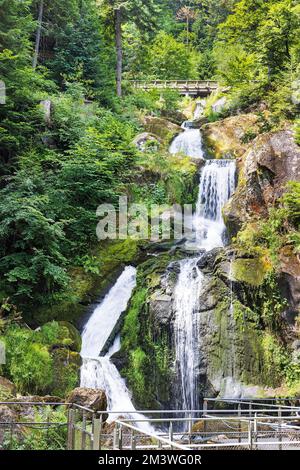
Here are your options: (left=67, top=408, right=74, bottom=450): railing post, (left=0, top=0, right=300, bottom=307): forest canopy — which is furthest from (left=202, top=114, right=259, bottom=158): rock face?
(left=67, top=408, right=74, bottom=450): railing post

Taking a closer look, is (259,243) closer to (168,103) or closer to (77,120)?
(77,120)

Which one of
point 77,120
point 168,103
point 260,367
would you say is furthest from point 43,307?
point 168,103

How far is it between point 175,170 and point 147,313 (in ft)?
30.8

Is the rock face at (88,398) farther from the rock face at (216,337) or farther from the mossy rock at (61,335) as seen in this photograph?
the rock face at (216,337)

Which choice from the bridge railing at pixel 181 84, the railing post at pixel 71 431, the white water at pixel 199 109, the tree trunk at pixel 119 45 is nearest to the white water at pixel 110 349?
the railing post at pixel 71 431

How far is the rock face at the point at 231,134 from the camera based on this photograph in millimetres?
25766

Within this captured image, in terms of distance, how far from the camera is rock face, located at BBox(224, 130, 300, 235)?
1869cm

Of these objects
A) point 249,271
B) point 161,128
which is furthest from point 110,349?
point 161,128

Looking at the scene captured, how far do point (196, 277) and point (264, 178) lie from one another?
15.8 ft

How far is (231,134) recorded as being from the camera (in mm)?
26719

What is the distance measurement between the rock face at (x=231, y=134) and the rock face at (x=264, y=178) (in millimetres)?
5960

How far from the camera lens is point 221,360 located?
1505 cm

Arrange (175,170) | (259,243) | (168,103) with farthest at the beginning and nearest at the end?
(168,103), (175,170), (259,243)

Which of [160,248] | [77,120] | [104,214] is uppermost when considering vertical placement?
[77,120]
